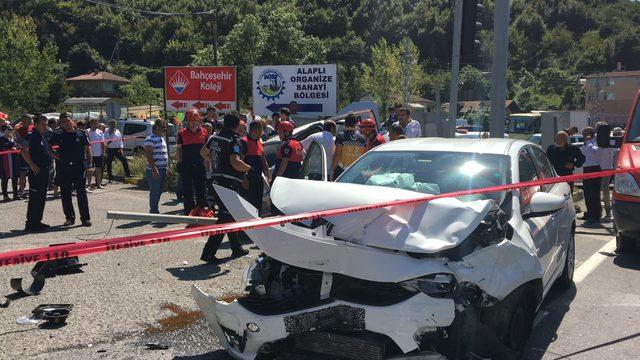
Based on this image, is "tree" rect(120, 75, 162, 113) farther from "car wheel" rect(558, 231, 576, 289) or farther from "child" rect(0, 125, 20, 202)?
"car wheel" rect(558, 231, 576, 289)

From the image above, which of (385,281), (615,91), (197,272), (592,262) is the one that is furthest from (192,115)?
(615,91)

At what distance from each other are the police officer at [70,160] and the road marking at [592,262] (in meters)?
7.55

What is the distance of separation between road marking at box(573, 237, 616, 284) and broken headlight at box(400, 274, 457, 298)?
3.84m

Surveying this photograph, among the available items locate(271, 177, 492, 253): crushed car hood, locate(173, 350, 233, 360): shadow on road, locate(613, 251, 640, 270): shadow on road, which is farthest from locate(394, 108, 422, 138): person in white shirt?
locate(173, 350, 233, 360): shadow on road

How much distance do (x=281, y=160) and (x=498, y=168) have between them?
13.7 ft

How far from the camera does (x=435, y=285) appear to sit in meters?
3.51

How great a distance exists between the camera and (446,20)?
115750mm

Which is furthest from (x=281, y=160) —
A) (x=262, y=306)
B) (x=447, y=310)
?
(x=447, y=310)

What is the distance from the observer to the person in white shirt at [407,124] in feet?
33.5

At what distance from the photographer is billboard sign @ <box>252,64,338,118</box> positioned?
1672 centimetres

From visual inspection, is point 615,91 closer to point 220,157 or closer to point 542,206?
point 220,157

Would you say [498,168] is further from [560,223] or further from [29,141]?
[29,141]

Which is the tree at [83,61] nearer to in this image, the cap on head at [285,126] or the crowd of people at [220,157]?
the crowd of people at [220,157]

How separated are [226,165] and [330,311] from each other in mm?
3841
